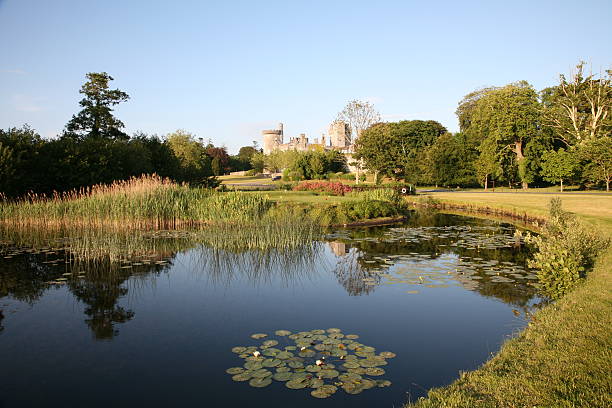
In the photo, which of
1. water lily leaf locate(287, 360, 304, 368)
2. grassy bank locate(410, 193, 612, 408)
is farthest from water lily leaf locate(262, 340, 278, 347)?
grassy bank locate(410, 193, 612, 408)

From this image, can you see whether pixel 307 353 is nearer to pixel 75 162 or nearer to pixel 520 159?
pixel 75 162

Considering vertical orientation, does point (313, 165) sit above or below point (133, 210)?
above

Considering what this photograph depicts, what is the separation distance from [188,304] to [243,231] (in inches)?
178

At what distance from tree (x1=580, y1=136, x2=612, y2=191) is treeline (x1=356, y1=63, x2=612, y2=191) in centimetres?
7

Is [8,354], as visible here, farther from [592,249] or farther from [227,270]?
[592,249]

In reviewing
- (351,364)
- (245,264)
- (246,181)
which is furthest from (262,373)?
(246,181)

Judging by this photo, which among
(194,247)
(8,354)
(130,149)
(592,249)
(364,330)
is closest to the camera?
(8,354)

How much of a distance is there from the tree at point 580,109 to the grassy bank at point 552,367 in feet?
104

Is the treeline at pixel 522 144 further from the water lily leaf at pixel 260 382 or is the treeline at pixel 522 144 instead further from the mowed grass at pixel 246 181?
the water lily leaf at pixel 260 382

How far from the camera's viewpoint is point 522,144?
119ft

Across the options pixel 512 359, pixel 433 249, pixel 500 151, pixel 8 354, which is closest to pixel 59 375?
pixel 8 354

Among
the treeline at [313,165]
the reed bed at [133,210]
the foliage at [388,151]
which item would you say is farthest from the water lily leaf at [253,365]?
the treeline at [313,165]

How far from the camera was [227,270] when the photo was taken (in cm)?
841

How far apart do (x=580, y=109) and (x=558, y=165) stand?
8511mm
